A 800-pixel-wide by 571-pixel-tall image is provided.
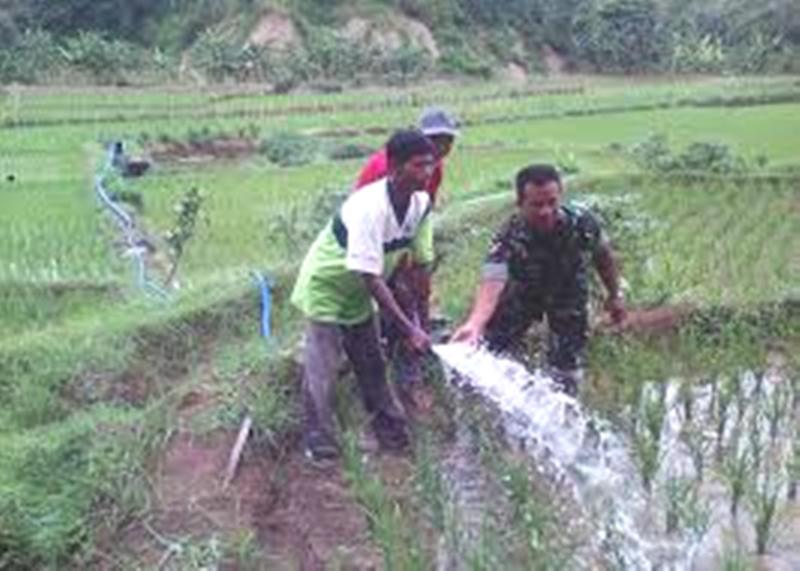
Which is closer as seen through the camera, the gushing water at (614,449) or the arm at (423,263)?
the gushing water at (614,449)

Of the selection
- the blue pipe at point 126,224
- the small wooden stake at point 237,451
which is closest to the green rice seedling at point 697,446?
the small wooden stake at point 237,451

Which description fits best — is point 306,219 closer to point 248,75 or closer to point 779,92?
point 779,92

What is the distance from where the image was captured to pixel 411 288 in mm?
5633

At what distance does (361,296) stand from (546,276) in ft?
2.54

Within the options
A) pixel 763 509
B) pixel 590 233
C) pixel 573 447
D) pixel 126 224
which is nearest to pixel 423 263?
pixel 590 233

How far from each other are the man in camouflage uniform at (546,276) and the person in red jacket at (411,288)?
0.23 metres

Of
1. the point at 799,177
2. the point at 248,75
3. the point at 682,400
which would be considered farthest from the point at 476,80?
the point at 682,400

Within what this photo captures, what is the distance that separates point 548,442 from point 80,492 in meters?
1.76

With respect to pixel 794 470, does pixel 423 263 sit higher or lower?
higher

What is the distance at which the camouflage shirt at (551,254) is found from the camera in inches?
220

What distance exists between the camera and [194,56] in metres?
40.5

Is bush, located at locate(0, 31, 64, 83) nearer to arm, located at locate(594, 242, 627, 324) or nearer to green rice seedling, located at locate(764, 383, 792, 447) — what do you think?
arm, located at locate(594, 242, 627, 324)

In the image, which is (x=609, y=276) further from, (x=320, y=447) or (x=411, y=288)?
(x=320, y=447)

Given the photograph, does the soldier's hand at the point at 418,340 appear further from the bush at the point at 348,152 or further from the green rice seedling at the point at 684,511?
the bush at the point at 348,152
